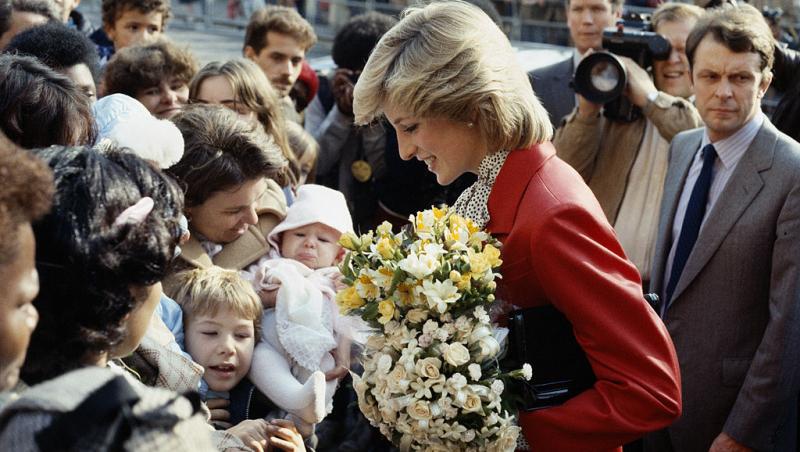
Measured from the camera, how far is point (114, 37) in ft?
19.1

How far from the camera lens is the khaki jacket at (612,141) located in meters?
4.73

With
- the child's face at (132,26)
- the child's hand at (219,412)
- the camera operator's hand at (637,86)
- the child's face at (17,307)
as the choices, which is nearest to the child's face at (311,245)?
the child's hand at (219,412)

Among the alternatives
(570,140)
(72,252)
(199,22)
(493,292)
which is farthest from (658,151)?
(199,22)

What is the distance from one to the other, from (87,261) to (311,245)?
2002 millimetres

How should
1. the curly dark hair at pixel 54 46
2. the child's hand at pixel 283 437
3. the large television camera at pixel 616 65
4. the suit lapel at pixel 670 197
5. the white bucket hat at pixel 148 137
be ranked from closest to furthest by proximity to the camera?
A: the white bucket hat at pixel 148 137
the child's hand at pixel 283 437
the curly dark hair at pixel 54 46
the suit lapel at pixel 670 197
the large television camera at pixel 616 65

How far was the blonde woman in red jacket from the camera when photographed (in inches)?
99.4

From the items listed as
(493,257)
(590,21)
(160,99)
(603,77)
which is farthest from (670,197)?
(160,99)

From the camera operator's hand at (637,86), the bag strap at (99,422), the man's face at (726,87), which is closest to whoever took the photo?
the bag strap at (99,422)

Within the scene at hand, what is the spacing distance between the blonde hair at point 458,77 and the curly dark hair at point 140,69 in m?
1.86

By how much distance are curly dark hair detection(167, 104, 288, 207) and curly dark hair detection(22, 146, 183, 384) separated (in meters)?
1.51

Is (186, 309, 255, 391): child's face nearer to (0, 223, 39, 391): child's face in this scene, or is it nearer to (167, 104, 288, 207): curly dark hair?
(167, 104, 288, 207): curly dark hair

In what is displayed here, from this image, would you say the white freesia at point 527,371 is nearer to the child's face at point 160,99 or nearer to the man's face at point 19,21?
the child's face at point 160,99

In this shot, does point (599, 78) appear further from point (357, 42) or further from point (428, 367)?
point (428, 367)

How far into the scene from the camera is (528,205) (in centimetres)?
262
